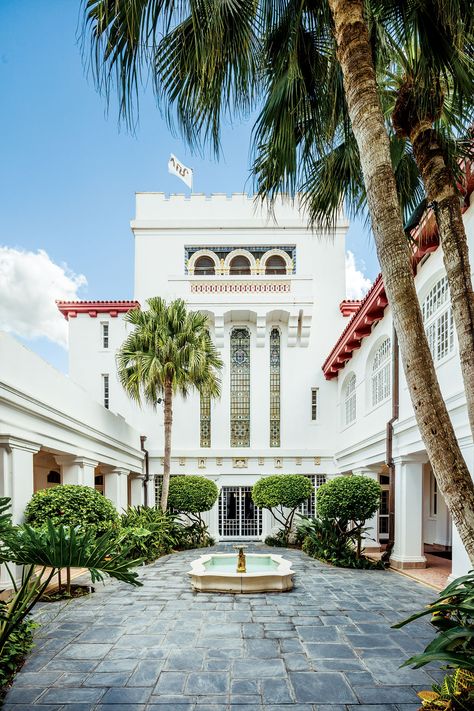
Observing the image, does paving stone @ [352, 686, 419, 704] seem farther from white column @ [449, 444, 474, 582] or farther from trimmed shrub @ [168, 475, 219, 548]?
trimmed shrub @ [168, 475, 219, 548]

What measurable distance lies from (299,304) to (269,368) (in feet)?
9.12

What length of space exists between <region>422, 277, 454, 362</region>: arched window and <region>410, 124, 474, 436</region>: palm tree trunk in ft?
15.0

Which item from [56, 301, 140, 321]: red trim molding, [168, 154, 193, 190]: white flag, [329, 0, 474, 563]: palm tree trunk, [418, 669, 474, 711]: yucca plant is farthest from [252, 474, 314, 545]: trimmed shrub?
[168, 154, 193, 190]: white flag

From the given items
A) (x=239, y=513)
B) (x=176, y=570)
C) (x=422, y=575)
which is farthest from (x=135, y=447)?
(x=422, y=575)

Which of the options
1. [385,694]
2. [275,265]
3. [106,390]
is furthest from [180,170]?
[385,694]

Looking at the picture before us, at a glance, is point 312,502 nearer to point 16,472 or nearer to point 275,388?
point 275,388

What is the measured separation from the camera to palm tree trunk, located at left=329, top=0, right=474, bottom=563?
3768 millimetres

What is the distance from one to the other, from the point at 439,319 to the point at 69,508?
308 inches

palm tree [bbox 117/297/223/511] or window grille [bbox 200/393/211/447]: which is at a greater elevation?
palm tree [bbox 117/297/223/511]

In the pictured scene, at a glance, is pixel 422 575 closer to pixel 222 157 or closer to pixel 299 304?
pixel 222 157

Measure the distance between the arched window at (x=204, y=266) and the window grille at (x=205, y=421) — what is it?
4.99m

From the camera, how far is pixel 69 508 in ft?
29.3

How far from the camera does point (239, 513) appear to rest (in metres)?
19.3

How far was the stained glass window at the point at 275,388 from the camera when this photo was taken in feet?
64.1
